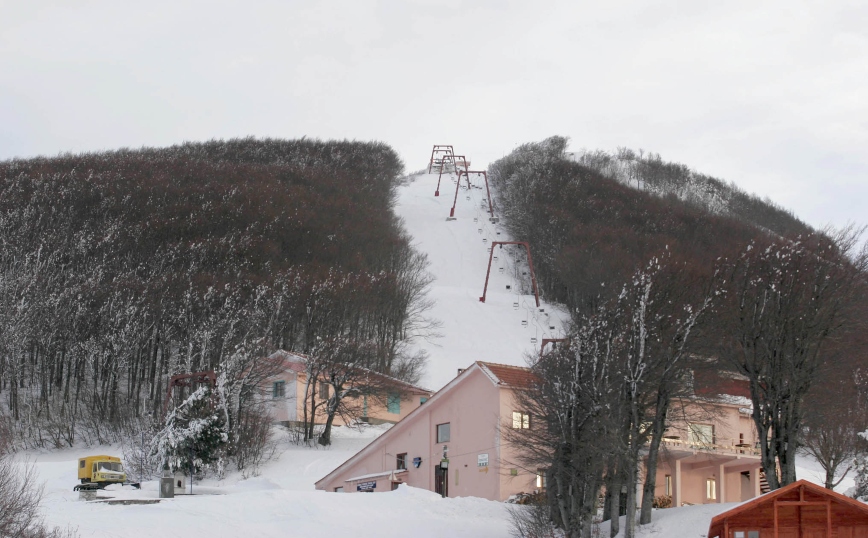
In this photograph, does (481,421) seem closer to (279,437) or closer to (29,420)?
(279,437)

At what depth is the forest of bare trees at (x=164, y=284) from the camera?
5128 centimetres

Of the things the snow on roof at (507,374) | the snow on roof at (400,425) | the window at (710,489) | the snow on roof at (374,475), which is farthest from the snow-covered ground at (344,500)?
the window at (710,489)

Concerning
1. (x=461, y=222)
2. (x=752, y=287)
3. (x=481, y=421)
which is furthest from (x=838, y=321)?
(x=461, y=222)

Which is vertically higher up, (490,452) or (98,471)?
(490,452)

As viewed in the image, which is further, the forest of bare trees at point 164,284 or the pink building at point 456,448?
the forest of bare trees at point 164,284

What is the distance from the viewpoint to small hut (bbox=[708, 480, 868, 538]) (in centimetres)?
2120

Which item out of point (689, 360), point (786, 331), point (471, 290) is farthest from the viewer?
point (471, 290)

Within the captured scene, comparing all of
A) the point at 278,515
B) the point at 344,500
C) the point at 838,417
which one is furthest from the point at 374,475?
the point at 838,417

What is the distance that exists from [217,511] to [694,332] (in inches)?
597

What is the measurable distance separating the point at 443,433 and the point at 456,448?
1.40 m

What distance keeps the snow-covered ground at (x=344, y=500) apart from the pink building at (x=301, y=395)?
184 centimetres

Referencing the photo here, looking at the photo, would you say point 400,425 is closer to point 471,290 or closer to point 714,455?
point 714,455

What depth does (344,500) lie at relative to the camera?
103ft

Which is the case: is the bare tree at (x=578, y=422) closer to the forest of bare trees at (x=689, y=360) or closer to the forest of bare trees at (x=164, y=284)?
the forest of bare trees at (x=689, y=360)
